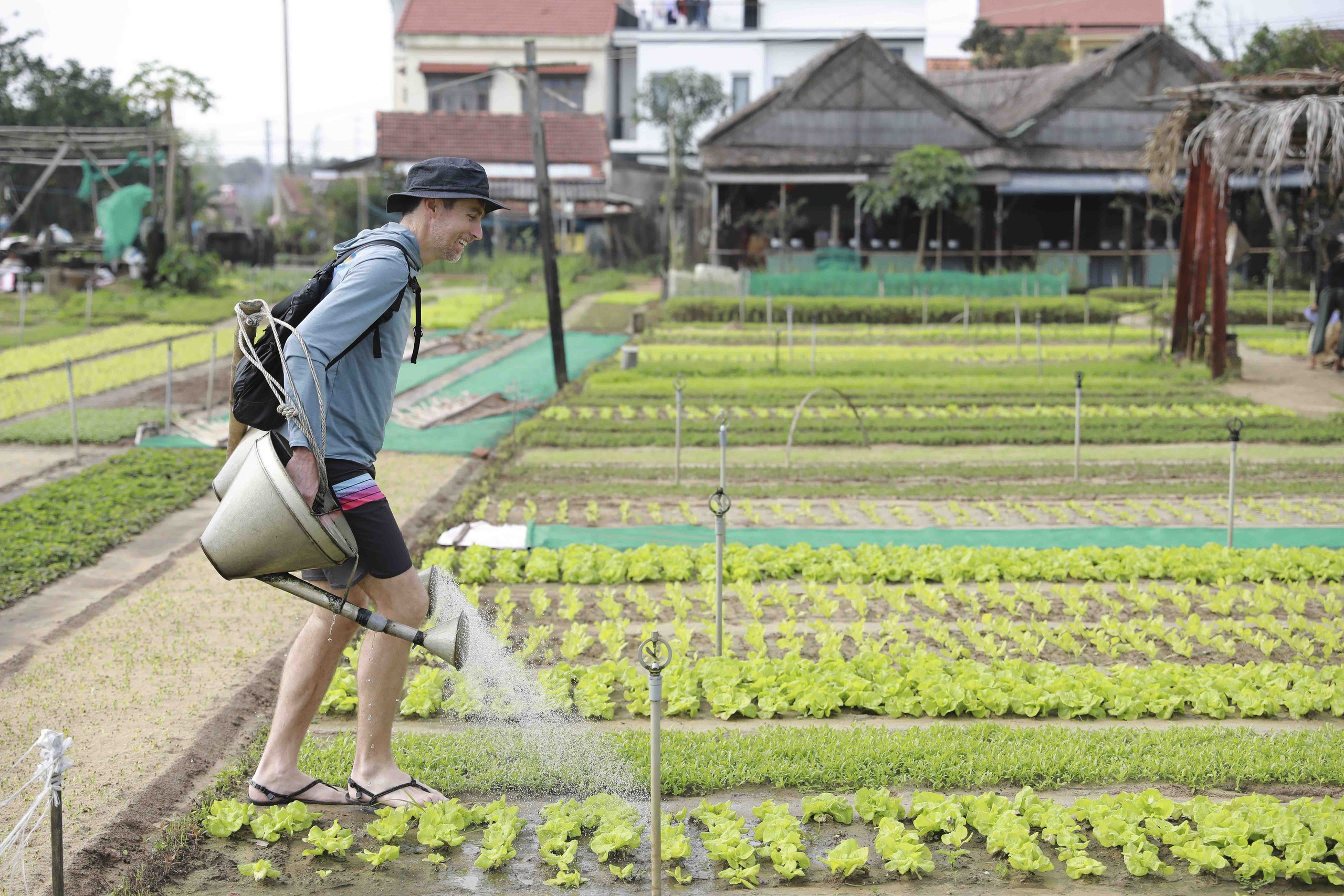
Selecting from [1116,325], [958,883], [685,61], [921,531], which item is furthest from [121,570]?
[685,61]

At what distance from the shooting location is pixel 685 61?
51.2 meters

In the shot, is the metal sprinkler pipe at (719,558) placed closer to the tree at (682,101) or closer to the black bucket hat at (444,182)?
the black bucket hat at (444,182)

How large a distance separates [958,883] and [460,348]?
2018cm

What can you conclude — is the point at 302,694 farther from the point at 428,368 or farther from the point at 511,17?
the point at 511,17

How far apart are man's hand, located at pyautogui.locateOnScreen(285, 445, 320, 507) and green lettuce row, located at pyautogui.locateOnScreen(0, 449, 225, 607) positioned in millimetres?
4577

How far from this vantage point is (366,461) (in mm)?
4809

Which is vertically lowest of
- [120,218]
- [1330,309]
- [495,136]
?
[1330,309]

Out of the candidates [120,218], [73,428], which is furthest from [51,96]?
[73,428]

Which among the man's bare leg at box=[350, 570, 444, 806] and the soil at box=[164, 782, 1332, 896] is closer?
the soil at box=[164, 782, 1332, 896]

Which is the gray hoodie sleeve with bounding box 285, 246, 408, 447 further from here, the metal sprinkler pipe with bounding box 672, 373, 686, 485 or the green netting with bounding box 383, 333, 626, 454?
the green netting with bounding box 383, 333, 626, 454

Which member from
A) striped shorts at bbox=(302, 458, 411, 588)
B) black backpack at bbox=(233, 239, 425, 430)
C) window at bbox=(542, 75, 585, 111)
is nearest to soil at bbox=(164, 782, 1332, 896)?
striped shorts at bbox=(302, 458, 411, 588)

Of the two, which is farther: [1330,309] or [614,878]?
[1330,309]

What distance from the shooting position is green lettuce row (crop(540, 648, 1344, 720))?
6230 millimetres

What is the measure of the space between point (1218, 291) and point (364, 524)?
17.2 metres
